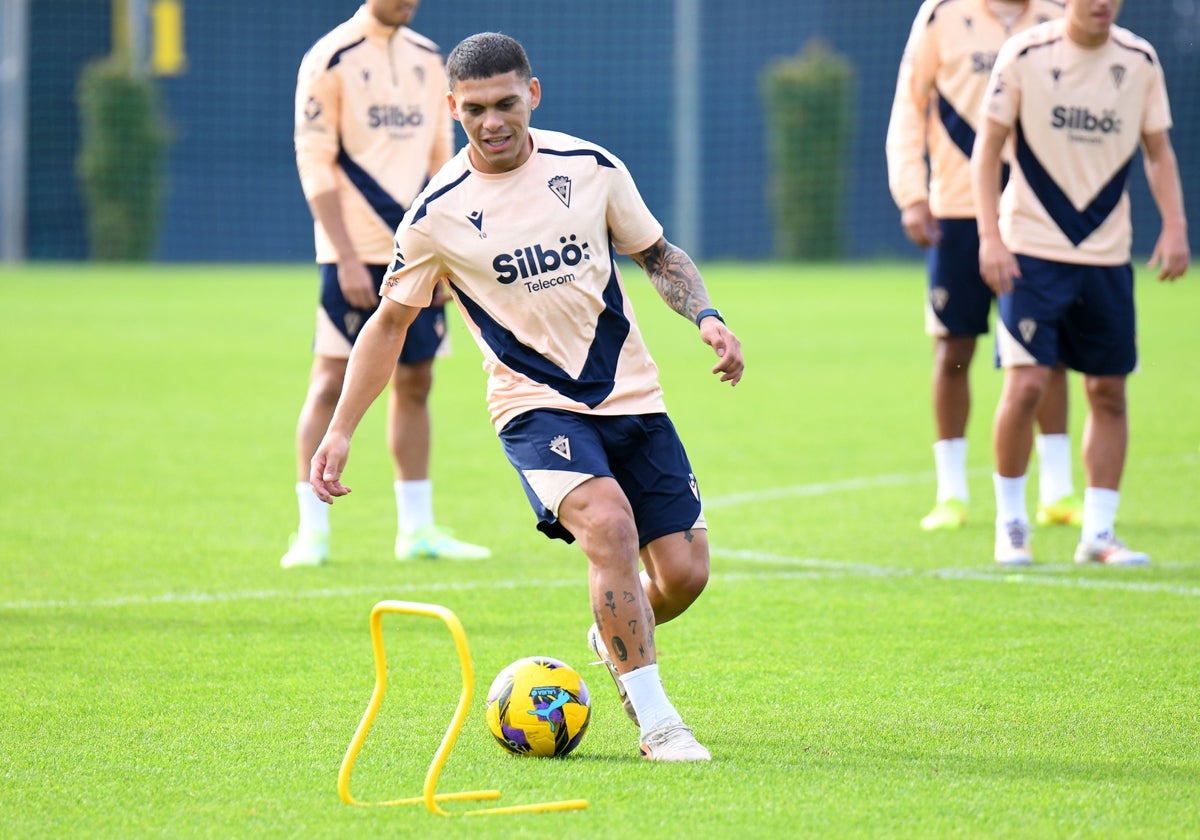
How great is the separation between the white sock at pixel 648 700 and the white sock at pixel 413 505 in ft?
11.5

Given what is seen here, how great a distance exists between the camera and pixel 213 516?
9.06 meters

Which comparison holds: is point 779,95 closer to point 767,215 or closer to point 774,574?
point 767,215

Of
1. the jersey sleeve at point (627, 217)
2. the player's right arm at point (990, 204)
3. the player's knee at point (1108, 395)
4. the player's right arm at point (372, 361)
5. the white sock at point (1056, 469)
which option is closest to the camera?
the player's right arm at point (372, 361)

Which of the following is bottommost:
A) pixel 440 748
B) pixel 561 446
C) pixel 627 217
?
pixel 440 748

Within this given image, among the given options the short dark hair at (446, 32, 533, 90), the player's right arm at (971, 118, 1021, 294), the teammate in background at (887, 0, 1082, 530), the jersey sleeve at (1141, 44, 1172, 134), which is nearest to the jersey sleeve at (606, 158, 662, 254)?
the short dark hair at (446, 32, 533, 90)

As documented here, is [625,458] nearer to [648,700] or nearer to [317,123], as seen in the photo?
[648,700]

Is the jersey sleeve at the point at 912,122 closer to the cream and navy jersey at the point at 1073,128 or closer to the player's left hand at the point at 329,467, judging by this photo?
the cream and navy jersey at the point at 1073,128

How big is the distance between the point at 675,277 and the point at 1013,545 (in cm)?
316

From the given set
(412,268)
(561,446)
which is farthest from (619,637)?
(412,268)

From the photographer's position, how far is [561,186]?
496 cm

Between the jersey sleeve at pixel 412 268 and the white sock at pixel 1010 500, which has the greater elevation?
the jersey sleeve at pixel 412 268

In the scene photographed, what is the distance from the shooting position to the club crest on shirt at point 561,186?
4.95m

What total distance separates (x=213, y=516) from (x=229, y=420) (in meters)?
4.21

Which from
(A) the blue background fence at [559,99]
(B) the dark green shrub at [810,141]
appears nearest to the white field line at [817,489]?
(B) the dark green shrub at [810,141]
